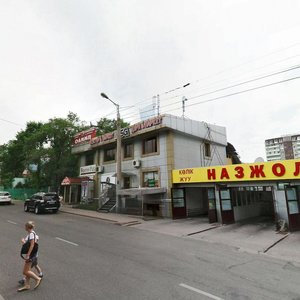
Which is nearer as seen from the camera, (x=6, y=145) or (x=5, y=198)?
(x=5, y=198)

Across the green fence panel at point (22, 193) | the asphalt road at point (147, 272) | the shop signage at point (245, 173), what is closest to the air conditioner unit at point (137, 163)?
the shop signage at point (245, 173)

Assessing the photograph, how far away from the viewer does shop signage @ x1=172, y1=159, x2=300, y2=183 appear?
1421 cm

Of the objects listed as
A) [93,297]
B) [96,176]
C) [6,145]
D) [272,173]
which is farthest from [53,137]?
[93,297]

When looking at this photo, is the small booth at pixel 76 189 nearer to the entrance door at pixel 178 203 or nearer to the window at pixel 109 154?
the window at pixel 109 154

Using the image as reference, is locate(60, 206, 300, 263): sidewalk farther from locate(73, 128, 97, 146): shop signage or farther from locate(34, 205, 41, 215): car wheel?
locate(73, 128, 97, 146): shop signage

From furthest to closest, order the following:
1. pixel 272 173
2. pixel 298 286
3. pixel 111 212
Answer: pixel 111 212
pixel 272 173
pixel 298 286

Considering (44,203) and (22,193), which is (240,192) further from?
(22,193)

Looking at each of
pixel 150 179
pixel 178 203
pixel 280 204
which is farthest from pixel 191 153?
pixel 280 204

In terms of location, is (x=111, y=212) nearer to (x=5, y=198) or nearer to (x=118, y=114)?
(x=118, y=114)

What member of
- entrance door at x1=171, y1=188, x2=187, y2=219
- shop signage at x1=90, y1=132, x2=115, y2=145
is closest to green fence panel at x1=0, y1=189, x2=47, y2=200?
shop signage at x1=90, y1=132, x2=115, y2=145

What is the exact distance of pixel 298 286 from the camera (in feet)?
20.8

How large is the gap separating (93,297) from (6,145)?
51184 mm

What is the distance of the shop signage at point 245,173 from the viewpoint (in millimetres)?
14211

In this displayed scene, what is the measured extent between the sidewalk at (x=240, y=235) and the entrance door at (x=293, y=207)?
2.13 ft
